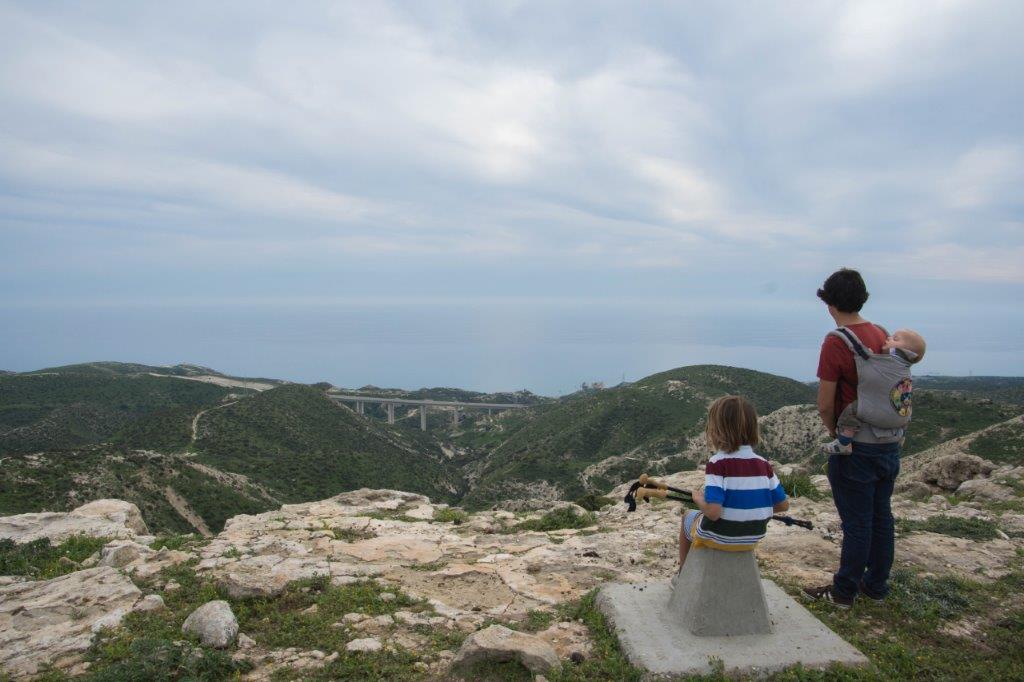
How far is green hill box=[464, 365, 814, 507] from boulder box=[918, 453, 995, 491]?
29315mm

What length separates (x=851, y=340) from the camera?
177 inches

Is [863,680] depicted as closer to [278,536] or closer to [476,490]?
[278,536]

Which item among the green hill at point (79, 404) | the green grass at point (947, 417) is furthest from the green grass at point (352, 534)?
the green hill at point (79, 404)

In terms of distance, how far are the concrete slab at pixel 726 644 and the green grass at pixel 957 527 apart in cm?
420

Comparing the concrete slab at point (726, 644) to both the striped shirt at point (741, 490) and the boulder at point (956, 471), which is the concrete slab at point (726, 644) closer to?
the striped shirt at point (741, 490)

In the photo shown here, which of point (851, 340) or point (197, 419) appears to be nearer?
point (851, 340)

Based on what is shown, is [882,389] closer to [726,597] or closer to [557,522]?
[726,597]

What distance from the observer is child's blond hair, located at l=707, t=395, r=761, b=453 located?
400 centimetres

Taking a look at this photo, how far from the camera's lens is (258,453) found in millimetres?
45281

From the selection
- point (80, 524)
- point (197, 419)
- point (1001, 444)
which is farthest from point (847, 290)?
point (197, 419)

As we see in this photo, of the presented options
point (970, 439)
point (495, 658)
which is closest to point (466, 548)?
point (495, 658)

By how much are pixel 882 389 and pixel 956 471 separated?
10.7 m

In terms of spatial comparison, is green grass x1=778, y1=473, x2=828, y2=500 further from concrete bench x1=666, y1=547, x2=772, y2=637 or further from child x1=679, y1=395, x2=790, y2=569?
child x1=679, y1=395, x2=790, y2=569

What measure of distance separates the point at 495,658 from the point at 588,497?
7.69m
